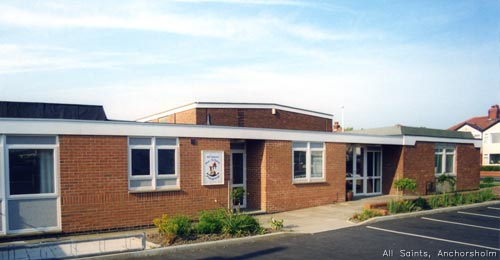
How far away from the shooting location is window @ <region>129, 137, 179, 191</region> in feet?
34.7

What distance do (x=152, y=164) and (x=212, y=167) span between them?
192 cm

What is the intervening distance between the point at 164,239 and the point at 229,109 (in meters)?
11.0

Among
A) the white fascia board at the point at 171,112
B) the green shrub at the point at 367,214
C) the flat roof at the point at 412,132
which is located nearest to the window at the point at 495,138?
the flat roof at the point at 412,132

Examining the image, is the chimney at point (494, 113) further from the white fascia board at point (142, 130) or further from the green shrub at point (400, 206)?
the white fascia board at point (142, 130)

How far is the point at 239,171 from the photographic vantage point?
540 inches

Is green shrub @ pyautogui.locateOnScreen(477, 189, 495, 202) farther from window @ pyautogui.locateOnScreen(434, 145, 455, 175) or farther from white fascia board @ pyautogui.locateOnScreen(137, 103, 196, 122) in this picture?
white fascia board @ pyautogui.locateOnScreen(137, 103, 196, 122)

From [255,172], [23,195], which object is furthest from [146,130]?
[255,172]

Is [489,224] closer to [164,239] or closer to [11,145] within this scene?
[164,239]

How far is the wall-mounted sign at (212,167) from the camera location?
11680 mm

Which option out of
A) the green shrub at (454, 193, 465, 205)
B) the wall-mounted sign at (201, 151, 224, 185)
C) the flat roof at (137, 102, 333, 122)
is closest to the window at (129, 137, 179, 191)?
the wall-mounted sign at (201, 151, 224, 185)

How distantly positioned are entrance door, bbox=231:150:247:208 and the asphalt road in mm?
4013

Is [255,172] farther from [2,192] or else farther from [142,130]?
[2,192]

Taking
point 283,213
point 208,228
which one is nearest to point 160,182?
point 208,228

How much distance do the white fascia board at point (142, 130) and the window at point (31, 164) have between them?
24 centimetres
